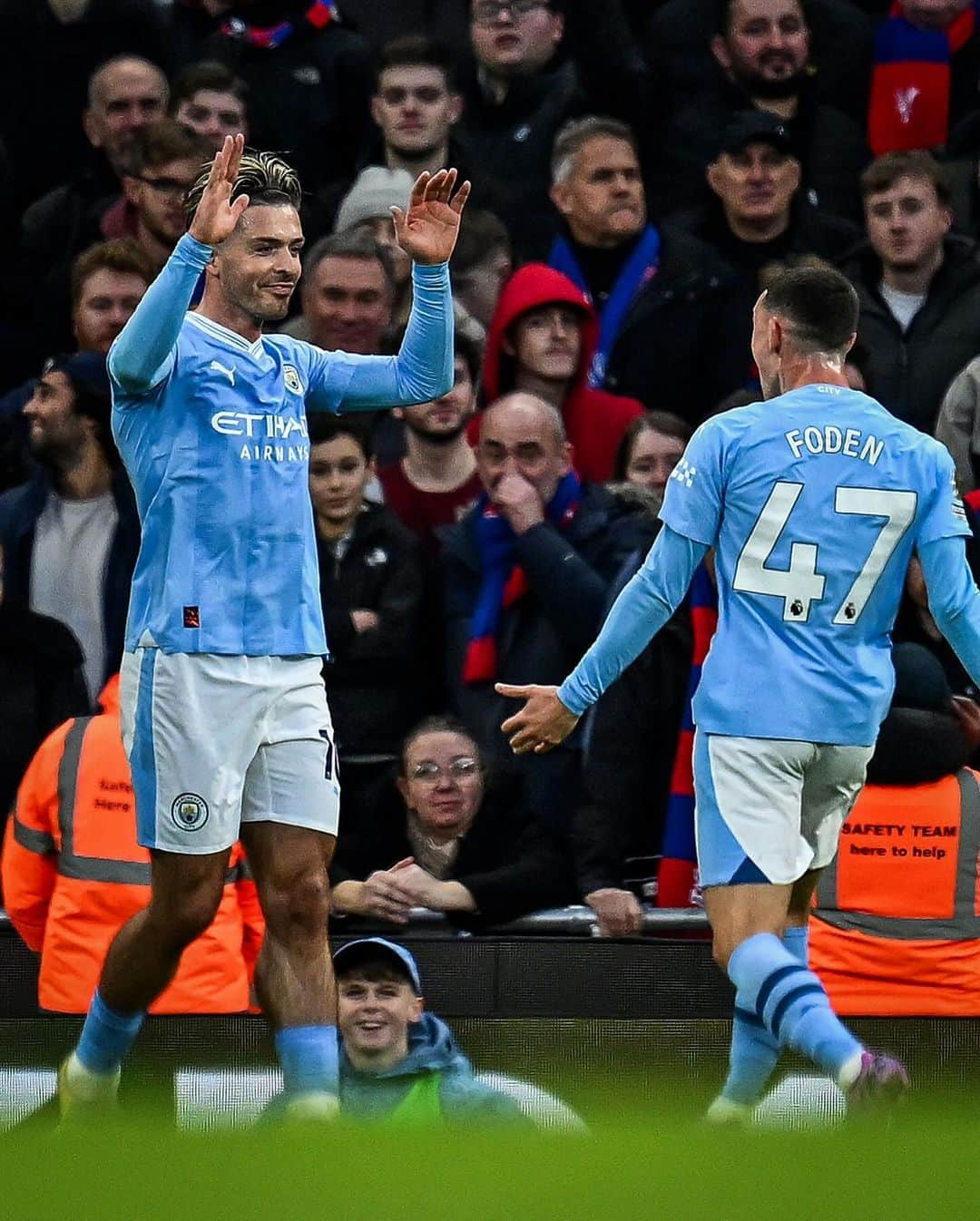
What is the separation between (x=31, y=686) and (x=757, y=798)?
9.05 feet

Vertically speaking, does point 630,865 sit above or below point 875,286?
below

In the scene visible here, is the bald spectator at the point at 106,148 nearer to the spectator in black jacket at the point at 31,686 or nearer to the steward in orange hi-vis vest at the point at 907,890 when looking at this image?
the spectator in black jacket at the point at 31,686

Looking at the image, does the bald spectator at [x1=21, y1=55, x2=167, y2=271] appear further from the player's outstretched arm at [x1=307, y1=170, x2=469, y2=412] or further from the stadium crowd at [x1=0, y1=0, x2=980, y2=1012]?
Result: the player's outstretched arm at [x1=307, y1=170, x2=469, y2=412]

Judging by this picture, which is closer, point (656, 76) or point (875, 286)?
point (875, 286)

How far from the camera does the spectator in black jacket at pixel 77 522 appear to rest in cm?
775

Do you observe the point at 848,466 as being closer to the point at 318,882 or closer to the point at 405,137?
the point at 318,882

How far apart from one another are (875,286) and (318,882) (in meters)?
4.08

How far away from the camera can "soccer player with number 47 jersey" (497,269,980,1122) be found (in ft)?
18.3

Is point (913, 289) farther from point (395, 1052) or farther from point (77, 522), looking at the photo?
point (395, 1052)

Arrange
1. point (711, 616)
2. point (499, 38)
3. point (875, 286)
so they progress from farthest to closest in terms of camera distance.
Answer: point (499, 38)
point (875, 286)
point (711, 616)

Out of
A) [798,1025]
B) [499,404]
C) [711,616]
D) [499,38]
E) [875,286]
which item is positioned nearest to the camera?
[798,1025]

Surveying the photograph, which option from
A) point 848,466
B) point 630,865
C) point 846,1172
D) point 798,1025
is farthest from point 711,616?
point 846,1172

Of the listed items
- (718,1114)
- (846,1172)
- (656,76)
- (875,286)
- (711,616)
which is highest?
(656,76)

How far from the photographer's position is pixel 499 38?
9406mm
